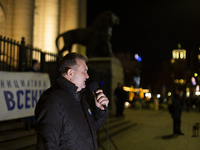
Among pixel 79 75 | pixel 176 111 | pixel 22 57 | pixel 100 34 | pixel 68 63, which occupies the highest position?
pixel 100 34

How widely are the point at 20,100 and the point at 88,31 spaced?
30.0 ft

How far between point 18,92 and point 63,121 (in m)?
4.25

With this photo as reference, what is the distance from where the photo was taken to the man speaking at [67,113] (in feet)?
7.19

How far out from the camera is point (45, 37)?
63.0 feet

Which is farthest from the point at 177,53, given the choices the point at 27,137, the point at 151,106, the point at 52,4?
the point at 27,137

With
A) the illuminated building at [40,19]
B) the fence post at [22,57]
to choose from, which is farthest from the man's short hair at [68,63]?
the illuminated building at [40,19]

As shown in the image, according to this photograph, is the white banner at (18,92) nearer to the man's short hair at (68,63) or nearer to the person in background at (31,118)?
the person in background at (31,118)

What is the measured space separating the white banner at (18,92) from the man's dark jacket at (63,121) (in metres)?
3.70

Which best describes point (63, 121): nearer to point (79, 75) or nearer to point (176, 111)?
point (79, 75)

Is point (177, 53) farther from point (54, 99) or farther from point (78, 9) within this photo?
point (54, 99)

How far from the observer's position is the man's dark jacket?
86.0 inches

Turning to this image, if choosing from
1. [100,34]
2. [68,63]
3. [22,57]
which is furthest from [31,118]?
[100,34]

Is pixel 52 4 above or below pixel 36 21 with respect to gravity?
above

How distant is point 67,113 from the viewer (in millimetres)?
2303
